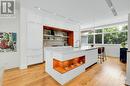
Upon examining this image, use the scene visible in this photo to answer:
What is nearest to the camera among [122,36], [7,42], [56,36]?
[7,42]

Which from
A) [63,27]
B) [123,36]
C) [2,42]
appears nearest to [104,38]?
[123,36]

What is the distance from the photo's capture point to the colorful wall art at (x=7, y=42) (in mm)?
4070

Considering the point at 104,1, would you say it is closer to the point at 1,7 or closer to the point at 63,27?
the point at 63,27

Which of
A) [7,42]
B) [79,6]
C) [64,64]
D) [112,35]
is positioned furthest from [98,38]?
[7,42]

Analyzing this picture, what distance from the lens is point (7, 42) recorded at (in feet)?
13.8

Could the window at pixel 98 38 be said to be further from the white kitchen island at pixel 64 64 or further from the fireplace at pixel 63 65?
the fireplace at pixel 63 65

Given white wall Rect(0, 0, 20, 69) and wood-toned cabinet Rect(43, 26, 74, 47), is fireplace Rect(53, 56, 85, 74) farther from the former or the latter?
wood-toned cabinet Rect(43, 26, 74, 47)

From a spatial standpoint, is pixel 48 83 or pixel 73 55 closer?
pixel 48 83

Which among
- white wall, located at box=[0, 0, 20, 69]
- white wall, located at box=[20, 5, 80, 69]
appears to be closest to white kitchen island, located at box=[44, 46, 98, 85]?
white wall, located at box=[20, 5, 80, 69]

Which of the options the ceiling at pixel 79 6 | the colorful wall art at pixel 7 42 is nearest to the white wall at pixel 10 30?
the colorful wall art at pixel 7 42

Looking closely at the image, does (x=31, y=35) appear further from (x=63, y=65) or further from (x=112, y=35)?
(x=112, y=35)

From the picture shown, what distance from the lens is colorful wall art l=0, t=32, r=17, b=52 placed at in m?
4.07

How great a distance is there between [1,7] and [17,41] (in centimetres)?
155

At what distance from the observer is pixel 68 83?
2.85 m
